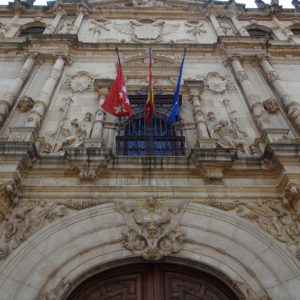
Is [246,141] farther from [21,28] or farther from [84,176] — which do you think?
[21,28]

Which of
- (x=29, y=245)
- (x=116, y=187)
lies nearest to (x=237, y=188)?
(x=116, y=187)

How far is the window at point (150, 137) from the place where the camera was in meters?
9.32

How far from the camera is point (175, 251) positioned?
6.63 meters

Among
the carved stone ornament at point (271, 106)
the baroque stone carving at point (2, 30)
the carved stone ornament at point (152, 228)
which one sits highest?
the baroque stone carving at point (2, 30)

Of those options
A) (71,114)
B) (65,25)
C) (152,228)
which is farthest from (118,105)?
(65,25)

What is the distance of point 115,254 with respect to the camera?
6602 millimetres

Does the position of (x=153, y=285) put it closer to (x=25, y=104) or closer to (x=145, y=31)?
(x=25, y=104)

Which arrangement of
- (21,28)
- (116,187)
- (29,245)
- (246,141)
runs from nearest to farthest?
(29,245), (116,187), (246,141), (21,28)

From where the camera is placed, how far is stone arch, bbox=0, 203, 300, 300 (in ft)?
19.9

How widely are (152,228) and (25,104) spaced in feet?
18.3

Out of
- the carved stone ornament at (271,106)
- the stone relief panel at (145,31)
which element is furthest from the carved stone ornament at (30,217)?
the stone relief panel at (145,31)

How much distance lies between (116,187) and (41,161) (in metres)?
1.89

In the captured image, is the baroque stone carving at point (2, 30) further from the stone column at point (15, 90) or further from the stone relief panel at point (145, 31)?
the stone column at point (15, 90)

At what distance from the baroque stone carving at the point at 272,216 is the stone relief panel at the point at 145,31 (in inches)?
380
